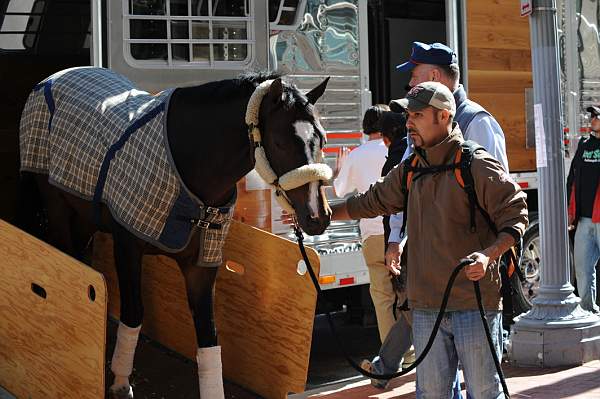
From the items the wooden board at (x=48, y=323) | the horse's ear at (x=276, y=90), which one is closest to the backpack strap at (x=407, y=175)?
the horse's ear at (x=276, y=90)

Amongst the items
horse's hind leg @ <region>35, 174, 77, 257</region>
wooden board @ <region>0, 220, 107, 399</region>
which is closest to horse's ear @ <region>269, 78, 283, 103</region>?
wooden board @ <region>0, 220, 107, 399</region>

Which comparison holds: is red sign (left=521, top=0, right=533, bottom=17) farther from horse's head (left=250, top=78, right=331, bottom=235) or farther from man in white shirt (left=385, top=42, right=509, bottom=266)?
horse's head (left=250, top=78, right=331, bottom=235)

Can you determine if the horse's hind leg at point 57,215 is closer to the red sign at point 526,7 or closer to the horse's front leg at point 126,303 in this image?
the horse's front leg at point 126,303

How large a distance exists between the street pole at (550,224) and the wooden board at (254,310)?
212 centimetres

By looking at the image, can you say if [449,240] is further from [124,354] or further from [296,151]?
[124,354]

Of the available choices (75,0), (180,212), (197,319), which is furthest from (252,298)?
(75,0)

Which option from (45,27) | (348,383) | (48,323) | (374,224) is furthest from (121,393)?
(45,27)

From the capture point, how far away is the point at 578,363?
20.6 feet

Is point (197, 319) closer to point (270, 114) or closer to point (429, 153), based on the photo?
point (270, 114)

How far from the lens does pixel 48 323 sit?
14.9ft

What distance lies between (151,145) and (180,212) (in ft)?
1.28

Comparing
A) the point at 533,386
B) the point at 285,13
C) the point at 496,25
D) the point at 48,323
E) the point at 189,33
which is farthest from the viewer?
the point at 496,25

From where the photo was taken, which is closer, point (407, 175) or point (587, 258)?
point (407, 175)

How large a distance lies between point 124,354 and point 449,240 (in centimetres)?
222
